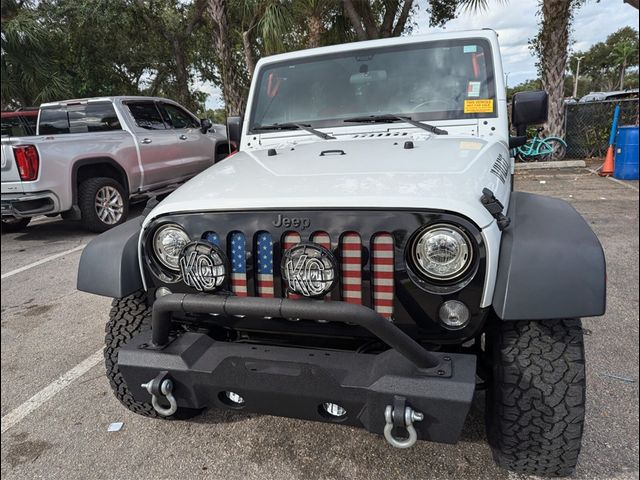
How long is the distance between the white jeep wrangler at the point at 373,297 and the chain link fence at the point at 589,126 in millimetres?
10466

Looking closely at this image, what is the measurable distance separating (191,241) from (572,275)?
4.62ft

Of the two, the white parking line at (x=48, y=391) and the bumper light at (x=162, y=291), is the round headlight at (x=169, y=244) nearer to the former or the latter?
the bumper light at (x=162, y=291)

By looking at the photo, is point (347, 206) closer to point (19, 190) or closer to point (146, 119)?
point (19, 190)

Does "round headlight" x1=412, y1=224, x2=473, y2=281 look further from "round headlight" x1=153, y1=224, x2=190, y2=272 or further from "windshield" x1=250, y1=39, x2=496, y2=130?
"windshield" x1=250, y1=39, x2=496, y2=130

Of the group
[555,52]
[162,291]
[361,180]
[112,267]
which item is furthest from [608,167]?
[112,267]

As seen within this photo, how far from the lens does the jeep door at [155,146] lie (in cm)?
711

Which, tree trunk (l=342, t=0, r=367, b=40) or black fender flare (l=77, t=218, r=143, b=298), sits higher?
tree trunk (l=342, t=0, r=367, b=40)

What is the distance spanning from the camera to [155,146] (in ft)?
23.8

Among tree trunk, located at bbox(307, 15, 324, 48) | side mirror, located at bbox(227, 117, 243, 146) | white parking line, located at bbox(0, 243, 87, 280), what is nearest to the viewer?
side mirror, located at bbox(227, 117, 243, 146)

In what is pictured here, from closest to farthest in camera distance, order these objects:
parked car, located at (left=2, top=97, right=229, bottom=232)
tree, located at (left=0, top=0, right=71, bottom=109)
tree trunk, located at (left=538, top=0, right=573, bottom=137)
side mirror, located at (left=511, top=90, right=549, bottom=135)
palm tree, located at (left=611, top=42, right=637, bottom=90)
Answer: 1. side mirror, located at (left=511, top=90, right=549, bottom=135)
2. parked car, located at (left=2, top=97, right=229, bottom=232)
3. tree trunk, located at (left=538, top=0, right=573, bottom=137)
4. tree, located at (left=0, top=0, right=71, bottom=109)
5. palm tree, located at (left=611, top=42, right=637, bottom=90)

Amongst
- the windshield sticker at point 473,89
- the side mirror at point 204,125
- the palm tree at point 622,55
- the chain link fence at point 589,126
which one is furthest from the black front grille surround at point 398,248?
the palm tree at point 622,55

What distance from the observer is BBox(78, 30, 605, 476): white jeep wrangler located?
1585mm

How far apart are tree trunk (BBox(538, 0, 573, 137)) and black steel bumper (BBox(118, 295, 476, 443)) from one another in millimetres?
10373

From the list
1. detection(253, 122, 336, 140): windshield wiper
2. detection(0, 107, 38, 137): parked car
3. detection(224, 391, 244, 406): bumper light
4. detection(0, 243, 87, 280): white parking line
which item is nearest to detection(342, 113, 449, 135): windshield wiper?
detection(253, 122, 336, 140): windshield wiper
